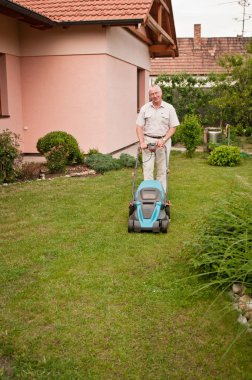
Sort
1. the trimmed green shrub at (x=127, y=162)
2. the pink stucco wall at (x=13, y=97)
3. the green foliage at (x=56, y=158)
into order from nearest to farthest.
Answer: the green foliage at (x=56, y=158)
the trimmed green shrub at (x=127, y=162)
the pink stucco wall at (x=13, y=97)

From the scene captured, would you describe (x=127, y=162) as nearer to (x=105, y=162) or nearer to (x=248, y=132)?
(x=105, y=162)

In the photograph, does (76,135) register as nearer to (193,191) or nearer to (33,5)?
(33,5)

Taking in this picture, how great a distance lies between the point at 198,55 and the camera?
2561cm

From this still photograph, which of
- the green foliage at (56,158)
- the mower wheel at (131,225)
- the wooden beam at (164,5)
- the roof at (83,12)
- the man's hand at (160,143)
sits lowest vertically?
the mower wheel at (131,225)

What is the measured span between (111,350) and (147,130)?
390 centimetres

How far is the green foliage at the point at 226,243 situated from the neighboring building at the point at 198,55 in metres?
19.5

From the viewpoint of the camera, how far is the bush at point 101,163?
1010 cm

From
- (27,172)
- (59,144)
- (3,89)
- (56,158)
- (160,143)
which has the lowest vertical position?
(27,172)

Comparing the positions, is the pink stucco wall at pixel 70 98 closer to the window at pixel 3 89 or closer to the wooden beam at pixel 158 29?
the window at pixel 3 89

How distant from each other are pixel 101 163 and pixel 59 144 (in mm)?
1038

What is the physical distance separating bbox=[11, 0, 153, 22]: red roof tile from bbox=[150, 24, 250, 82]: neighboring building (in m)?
11.7

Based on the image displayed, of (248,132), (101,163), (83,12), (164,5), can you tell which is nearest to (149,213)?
(101,163)

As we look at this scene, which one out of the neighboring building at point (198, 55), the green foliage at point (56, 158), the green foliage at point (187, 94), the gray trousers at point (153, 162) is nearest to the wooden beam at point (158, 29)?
the green foliage at point (187, 94)

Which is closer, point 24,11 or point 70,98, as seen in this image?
point 24,11
